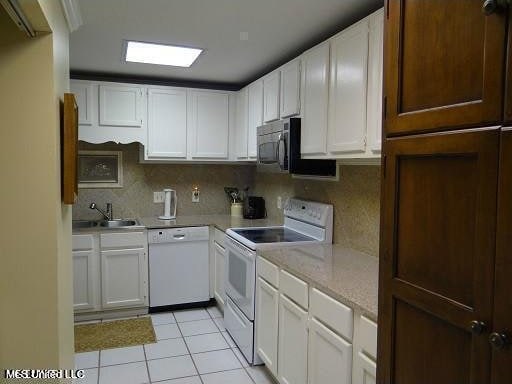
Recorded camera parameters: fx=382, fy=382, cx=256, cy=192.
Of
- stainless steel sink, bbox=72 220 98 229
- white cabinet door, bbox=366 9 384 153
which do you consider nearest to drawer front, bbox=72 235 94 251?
stainless steel sink, bbox=72 220 98 229

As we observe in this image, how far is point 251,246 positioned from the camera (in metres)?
2.69

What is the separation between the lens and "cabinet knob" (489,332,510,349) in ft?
2.72

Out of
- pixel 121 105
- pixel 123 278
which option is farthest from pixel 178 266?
pixel 121 105

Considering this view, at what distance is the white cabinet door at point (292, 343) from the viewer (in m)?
2.07

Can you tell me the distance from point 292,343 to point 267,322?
348 mm

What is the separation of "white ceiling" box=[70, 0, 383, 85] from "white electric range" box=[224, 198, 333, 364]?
1.24 m

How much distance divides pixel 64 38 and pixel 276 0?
1117 mm

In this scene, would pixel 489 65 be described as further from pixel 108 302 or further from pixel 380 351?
pixel 108 302

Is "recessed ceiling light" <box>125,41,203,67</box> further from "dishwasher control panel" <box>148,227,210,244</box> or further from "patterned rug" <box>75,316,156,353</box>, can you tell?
"patterned rug" <box>75,316,156,353</box>

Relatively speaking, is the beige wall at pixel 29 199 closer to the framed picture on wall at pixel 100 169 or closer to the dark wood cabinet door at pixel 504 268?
the dark wood cabinet door at pixel 504 268

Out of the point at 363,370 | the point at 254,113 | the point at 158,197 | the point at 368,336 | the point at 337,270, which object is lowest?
the point at 363,370

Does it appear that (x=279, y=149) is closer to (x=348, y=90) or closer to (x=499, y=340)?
(x=348, y=90)

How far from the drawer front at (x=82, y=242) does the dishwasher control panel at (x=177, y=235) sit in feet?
1.69

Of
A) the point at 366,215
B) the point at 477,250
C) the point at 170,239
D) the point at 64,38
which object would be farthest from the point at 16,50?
the point at 170,239
